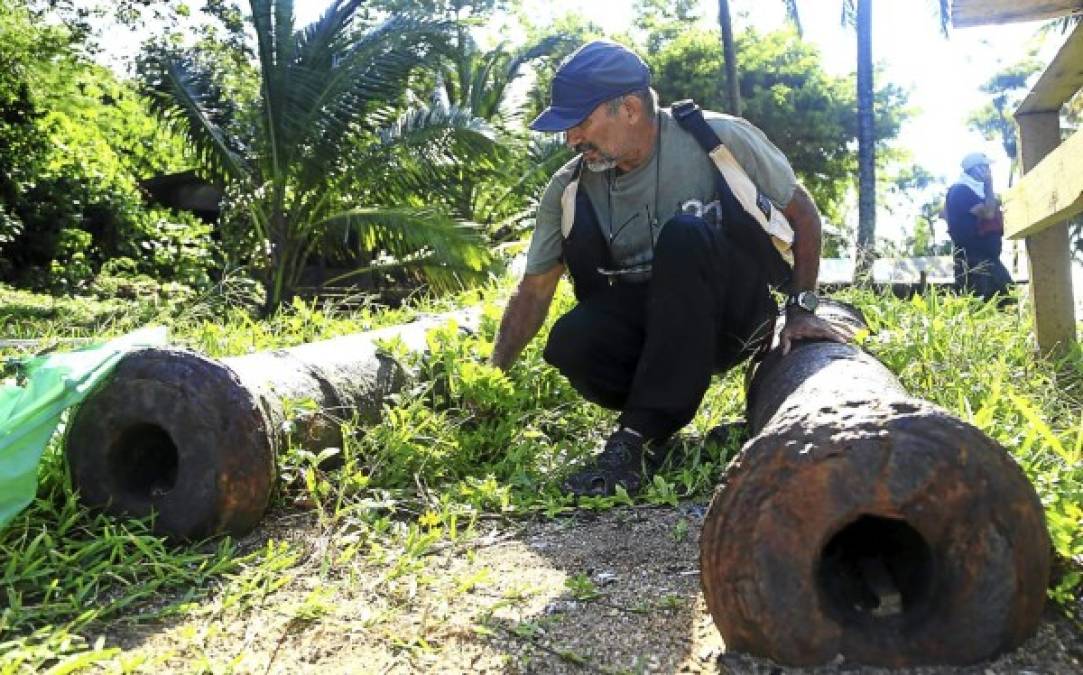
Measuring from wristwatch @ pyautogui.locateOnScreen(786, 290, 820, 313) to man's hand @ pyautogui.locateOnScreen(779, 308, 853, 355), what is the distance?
3cm

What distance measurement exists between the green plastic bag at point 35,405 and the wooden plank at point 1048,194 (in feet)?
8.83

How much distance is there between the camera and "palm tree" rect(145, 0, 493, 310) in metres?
10.1

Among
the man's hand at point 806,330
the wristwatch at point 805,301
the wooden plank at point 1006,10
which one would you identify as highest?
the wooden plank at point 1006,10

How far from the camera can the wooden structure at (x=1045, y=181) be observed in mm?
3480

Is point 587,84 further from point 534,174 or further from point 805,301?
point 534,174

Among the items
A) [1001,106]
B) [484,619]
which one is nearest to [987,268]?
[484,619]

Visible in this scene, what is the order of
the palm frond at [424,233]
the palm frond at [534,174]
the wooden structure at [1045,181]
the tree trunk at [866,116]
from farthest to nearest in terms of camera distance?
the tree trunk at [866,116]
the palm frond at [534,174]
the palm frond at [424,233]
the wooden structure at [1045,181]

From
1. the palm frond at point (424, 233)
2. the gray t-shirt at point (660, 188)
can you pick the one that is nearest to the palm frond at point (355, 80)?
the palm frond at point (424, 233)

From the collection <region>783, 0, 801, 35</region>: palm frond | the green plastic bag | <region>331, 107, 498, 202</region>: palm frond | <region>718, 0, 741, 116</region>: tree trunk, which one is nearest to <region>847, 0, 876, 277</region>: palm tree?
<region>783, 0, 801, 35</region>: palm frond

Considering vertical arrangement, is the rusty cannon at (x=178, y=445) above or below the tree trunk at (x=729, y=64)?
below

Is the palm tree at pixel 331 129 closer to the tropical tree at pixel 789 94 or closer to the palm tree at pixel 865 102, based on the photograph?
the palm tree at pixel 865 102

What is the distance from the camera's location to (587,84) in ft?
9.66

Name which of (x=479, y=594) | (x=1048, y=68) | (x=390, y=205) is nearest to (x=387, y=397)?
(x=479, y=594)

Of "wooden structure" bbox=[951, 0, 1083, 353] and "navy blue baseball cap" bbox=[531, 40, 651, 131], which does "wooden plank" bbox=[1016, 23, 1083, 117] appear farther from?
"navy blue baseball cap" bbox=[531, 40, 651, 131]
